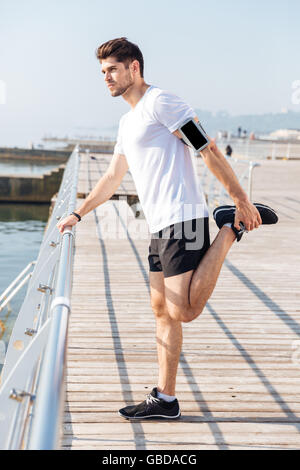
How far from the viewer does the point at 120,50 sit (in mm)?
2420

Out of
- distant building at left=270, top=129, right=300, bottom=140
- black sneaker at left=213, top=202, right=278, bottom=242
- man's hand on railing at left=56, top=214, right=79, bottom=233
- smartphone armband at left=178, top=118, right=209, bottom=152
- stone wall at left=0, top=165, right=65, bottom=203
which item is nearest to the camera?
smartphone armband at left=178, top=118, right=209, bottom=152

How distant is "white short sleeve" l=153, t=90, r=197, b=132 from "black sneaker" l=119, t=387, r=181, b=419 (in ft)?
4.42

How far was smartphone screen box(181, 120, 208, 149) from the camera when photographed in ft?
7.47

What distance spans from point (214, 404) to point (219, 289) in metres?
2.46

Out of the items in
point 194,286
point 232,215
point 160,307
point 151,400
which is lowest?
point 151,400

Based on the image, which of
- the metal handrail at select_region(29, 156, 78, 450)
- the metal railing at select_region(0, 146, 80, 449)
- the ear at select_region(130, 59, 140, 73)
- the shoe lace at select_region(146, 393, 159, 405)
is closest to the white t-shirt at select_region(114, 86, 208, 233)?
the ear at select_region(130, 59, 140, 73)

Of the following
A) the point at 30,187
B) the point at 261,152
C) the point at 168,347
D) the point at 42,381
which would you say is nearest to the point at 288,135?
the point at 261,152

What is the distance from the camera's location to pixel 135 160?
8.08 ft

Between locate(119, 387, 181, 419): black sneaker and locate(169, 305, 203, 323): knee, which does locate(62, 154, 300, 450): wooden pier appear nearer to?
locate(119, 387, 181, 419): black sneaker

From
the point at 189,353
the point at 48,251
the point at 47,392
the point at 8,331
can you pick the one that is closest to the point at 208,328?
the point at 189,353

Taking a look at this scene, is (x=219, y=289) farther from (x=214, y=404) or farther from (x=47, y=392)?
(x=47, y=392)

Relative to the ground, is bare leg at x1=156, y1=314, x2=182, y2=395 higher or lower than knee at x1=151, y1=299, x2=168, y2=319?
lower

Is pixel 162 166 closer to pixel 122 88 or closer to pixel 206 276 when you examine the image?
pixel 122 88

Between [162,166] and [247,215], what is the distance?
0.46m
